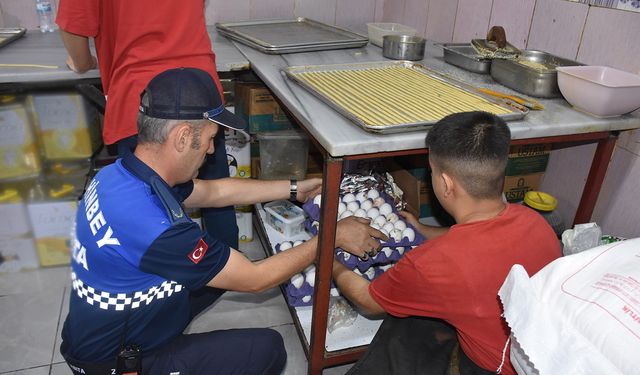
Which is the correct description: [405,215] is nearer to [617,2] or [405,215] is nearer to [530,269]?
[530,269]

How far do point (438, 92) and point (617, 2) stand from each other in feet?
2.03

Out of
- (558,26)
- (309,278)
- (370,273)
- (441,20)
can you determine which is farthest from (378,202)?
(441,20)

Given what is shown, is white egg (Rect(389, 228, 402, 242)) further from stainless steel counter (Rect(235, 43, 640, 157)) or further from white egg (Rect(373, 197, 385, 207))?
stainless steel counter (Rect(235, 43, 640, 157))

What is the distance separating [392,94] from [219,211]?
38.9 inches

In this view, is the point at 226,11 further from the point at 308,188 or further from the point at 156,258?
the point at 156,258

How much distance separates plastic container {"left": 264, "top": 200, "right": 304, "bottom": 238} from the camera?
2.24 meters

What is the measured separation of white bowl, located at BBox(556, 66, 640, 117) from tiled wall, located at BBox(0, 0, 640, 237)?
3.6 inches

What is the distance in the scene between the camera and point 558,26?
183 centimetres

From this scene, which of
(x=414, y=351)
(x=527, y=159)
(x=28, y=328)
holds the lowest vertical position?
(x=28, y=328)

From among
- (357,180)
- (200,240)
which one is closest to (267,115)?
(357,180)

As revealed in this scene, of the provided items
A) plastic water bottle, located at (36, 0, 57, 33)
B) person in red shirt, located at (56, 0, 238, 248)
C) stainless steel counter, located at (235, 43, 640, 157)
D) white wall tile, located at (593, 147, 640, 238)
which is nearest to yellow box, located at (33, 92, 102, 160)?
person in red shirt, located at (56, 0, 238, 248)

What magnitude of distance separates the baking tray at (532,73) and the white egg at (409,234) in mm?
614

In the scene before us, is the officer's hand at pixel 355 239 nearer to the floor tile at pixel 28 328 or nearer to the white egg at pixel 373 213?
the white egg at pixel 373 213

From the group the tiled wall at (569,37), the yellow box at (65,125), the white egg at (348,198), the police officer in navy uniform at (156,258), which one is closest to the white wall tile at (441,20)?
the tiled wall at (569,37)
